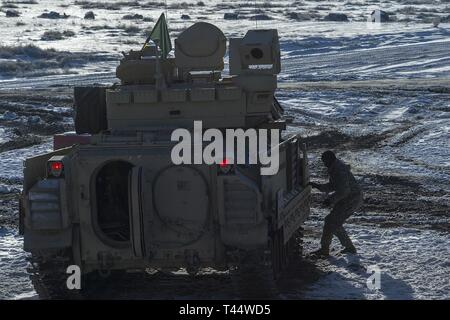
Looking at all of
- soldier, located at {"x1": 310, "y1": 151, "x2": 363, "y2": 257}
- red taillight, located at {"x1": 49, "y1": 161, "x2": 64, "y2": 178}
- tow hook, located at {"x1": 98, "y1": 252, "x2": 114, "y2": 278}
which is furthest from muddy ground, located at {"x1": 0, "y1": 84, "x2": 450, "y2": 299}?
red taillight, located at {"x1": 49, "y1": 161, "x2": 64, "y2": 178}

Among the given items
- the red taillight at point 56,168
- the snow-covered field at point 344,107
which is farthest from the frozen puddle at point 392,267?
the red taillight at point 56,168

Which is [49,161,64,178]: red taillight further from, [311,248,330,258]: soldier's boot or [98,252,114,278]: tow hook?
[311,248,330,258]: soldier's boot

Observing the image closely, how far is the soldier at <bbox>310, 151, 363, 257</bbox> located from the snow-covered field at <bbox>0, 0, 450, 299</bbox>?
0.30 meters

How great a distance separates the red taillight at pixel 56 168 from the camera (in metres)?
11.2

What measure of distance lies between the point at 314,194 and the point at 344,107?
10955 mm

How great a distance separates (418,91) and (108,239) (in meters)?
21.8

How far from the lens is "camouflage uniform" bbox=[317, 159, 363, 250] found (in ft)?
45.4

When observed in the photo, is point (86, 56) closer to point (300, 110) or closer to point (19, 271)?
point (300, 110)

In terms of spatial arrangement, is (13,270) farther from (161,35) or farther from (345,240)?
(345,240)

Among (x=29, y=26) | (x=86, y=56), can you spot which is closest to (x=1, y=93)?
(x=86, y=56)

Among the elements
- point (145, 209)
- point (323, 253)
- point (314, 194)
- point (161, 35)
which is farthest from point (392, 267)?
point (314, 194)

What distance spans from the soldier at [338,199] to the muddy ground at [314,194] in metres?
0.49

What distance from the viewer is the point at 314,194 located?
61.9 feet

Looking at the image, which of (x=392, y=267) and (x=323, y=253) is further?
(x=323, y=253)
